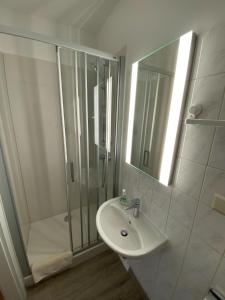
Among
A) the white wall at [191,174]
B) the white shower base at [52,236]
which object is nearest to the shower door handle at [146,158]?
the white wall at [191,174]

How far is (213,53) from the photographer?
60 cm

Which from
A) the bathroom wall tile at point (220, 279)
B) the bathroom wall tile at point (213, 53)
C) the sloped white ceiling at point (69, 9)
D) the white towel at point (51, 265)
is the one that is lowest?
the white towel at point (51, 265)

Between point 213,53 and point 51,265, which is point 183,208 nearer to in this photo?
point 213,53

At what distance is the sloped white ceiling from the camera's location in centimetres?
124

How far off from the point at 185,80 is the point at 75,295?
1.96 meters

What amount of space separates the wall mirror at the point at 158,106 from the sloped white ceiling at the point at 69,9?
74 centimetres

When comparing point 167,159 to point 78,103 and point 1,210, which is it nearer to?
point 78,103

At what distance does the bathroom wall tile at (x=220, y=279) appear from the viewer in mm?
639

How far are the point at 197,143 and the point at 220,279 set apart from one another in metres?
0.67

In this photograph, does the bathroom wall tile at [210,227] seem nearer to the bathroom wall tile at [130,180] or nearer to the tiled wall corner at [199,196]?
the tiled wall corner at [199,196]

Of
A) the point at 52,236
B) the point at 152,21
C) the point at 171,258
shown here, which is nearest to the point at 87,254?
the point at 52,236

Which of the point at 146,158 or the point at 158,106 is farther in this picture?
the point at 146,158

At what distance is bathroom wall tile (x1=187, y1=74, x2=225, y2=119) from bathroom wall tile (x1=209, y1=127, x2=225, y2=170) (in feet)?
0.26

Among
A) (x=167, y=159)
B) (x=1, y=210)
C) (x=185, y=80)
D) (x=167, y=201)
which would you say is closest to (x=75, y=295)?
(x=1, y=210)
